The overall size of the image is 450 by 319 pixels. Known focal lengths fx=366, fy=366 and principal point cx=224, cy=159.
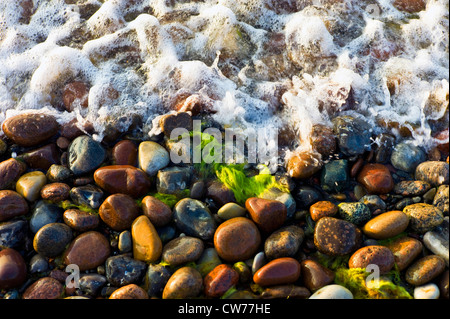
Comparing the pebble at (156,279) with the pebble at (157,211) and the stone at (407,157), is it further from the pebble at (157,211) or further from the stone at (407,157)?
the stone at (407,157)

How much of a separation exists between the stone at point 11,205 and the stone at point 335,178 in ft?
7.76

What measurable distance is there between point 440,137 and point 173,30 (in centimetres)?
297

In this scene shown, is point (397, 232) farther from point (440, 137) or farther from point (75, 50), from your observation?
point (75, 50)

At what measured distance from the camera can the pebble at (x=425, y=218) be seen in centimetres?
262

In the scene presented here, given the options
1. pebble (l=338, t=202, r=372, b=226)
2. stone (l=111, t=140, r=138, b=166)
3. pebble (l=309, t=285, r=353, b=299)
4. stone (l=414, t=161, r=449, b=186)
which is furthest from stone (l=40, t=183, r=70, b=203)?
stone (l=414, t=161, r=449, b=186)

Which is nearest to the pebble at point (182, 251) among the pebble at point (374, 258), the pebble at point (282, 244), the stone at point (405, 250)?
the pebble at point (282, 244)

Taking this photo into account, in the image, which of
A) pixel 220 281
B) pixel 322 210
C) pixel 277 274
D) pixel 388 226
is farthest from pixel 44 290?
pixel 388 226

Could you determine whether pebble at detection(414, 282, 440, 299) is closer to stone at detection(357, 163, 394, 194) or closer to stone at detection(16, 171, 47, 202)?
stone at detection(357, 163, 394, 194)

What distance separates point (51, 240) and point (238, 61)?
252 cm

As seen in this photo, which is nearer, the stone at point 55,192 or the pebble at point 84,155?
the stone at point 55,192

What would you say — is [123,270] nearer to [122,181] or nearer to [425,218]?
[122,181]

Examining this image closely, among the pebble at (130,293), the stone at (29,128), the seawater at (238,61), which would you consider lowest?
the pebble at (130,293)

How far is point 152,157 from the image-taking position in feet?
10.00

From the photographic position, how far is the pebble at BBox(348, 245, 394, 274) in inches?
97.3
